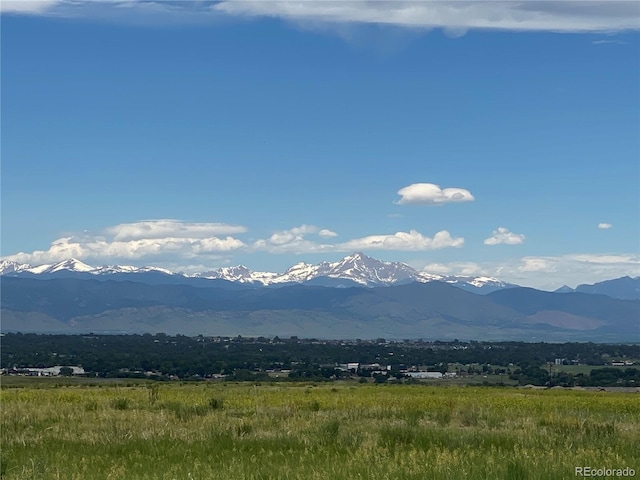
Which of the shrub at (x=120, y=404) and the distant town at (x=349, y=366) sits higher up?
the shrub at (x=120, y=404)

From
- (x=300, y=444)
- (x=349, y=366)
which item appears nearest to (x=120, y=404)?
(x=300, y=444)

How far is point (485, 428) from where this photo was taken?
20578 millimetres

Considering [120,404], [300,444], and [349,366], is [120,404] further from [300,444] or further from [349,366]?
[349,366]

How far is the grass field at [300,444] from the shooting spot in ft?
43.7

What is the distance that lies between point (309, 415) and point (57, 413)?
23.5ft

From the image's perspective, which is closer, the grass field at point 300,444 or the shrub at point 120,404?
the grass field at point 300,444

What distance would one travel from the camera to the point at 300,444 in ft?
55.9

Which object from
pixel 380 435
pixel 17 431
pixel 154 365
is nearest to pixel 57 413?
pixel 17 431

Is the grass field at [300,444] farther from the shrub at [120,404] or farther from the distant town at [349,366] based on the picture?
the distant town at [349,366]

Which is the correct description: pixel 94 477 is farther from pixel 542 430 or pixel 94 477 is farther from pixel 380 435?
pixel 542 430

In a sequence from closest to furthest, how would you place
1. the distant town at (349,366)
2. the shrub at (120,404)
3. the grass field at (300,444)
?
the grass field at (300,444), the shrub at (120,404), the distant town at (349,366)

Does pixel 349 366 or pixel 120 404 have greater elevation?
pixel 120 404

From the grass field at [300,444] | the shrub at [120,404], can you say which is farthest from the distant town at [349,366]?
the grass field at [300,444]

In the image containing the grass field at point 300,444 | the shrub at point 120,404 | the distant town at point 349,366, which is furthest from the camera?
the distant town at point 349,366
